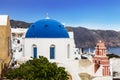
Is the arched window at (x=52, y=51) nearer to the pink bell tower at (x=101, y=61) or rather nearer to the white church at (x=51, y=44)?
the white church at (x=51, y=44)

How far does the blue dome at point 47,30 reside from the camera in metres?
32.1

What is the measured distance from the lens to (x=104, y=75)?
Result: 3869 cm

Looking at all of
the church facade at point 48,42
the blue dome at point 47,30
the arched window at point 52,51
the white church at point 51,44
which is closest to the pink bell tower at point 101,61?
the white church at point 51,44

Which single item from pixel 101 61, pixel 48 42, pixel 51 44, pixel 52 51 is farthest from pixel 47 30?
pixel 101 61

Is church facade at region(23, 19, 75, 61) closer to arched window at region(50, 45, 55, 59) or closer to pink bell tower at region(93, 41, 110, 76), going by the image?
arched window at region(50, 45, 55, 59)

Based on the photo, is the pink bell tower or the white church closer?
the white church

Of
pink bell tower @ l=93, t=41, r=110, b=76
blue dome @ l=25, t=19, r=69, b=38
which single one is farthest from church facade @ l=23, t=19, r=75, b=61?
pink bell tower @ l=93, t=41, r=110, b=76

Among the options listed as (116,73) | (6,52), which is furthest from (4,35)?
(116,73)

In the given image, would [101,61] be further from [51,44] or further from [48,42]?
[48,42]

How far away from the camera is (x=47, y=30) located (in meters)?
32.1

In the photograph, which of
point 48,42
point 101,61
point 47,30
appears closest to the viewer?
point 48,42

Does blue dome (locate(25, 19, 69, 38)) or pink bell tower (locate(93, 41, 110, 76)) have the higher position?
blue dome (locate(25, 19, 69, 38))

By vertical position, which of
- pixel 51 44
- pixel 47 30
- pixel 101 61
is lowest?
pixel 101 61

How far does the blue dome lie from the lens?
32.1 meters
